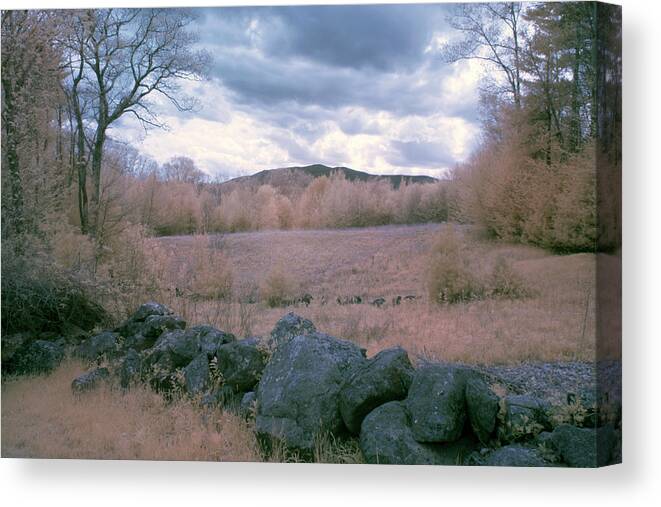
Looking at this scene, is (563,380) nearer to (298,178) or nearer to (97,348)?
(298,178)

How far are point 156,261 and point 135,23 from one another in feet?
7.81

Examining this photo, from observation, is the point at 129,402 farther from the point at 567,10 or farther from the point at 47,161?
the point at 567,10

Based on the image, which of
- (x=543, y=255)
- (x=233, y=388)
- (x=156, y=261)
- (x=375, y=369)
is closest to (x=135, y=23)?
(x=156, y=261)

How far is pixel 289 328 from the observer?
21.0 ft

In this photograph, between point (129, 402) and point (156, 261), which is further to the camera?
point (156, 261)

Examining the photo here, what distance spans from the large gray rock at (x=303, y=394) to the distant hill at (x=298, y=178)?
1.58 metres

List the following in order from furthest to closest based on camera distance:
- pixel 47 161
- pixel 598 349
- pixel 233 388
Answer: pixel 47 161
pixel 233 388
pixel 598 349

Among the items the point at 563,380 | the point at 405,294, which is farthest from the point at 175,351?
the point at 563,380

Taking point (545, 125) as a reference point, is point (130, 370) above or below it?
below

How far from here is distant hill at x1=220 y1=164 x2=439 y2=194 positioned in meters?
6.49

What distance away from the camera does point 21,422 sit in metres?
6.39

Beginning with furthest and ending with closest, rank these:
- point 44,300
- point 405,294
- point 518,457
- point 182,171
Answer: point 44,300, point 182,171, point 405,294, point 518,457

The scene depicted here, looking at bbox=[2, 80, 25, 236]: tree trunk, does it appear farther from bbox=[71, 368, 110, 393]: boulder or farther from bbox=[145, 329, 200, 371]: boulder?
bbox=[145, 329, 200, 371]: boulder

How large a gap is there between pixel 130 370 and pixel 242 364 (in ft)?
4.04
